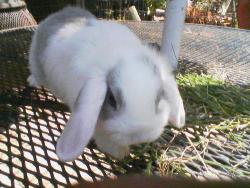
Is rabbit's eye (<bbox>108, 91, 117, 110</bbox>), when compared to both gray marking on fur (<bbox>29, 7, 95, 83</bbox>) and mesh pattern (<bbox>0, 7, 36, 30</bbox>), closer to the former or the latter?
gray marking on fur (<bbox>29, 7, 95, 83</bbox>)

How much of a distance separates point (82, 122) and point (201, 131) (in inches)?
17.2

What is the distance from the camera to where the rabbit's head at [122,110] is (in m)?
1.14

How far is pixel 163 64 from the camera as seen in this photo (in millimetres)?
1414

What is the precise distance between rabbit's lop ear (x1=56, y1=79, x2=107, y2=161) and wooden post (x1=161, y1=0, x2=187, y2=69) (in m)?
0.67

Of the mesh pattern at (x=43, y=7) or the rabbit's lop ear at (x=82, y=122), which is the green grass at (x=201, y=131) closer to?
the rabbit's lop ear at (x=82, y=122)

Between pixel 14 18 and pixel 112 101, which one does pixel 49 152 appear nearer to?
pixel 112 101

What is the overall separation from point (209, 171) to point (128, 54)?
49cm

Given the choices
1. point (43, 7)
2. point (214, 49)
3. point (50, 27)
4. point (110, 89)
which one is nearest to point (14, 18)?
point (50, 27)

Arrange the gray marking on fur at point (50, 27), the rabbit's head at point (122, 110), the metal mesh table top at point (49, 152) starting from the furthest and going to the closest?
the gray marking on fur at point (50, 27) → the rabbit's head at point (122, 110) → the metal mesh table top at point (49, 152)

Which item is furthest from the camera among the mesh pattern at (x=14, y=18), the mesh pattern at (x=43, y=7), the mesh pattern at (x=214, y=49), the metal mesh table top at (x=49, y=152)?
the mesh pattern at (x=43, y=7)

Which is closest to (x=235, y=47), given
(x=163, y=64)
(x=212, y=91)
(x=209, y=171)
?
(x=212, y=91)

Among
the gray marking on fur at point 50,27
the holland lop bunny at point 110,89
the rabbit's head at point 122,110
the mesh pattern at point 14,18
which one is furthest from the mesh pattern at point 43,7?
the rabbit's head at point 122,110

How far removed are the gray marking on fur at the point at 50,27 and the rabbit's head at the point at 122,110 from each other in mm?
546

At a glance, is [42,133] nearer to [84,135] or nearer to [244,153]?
[84,135]
